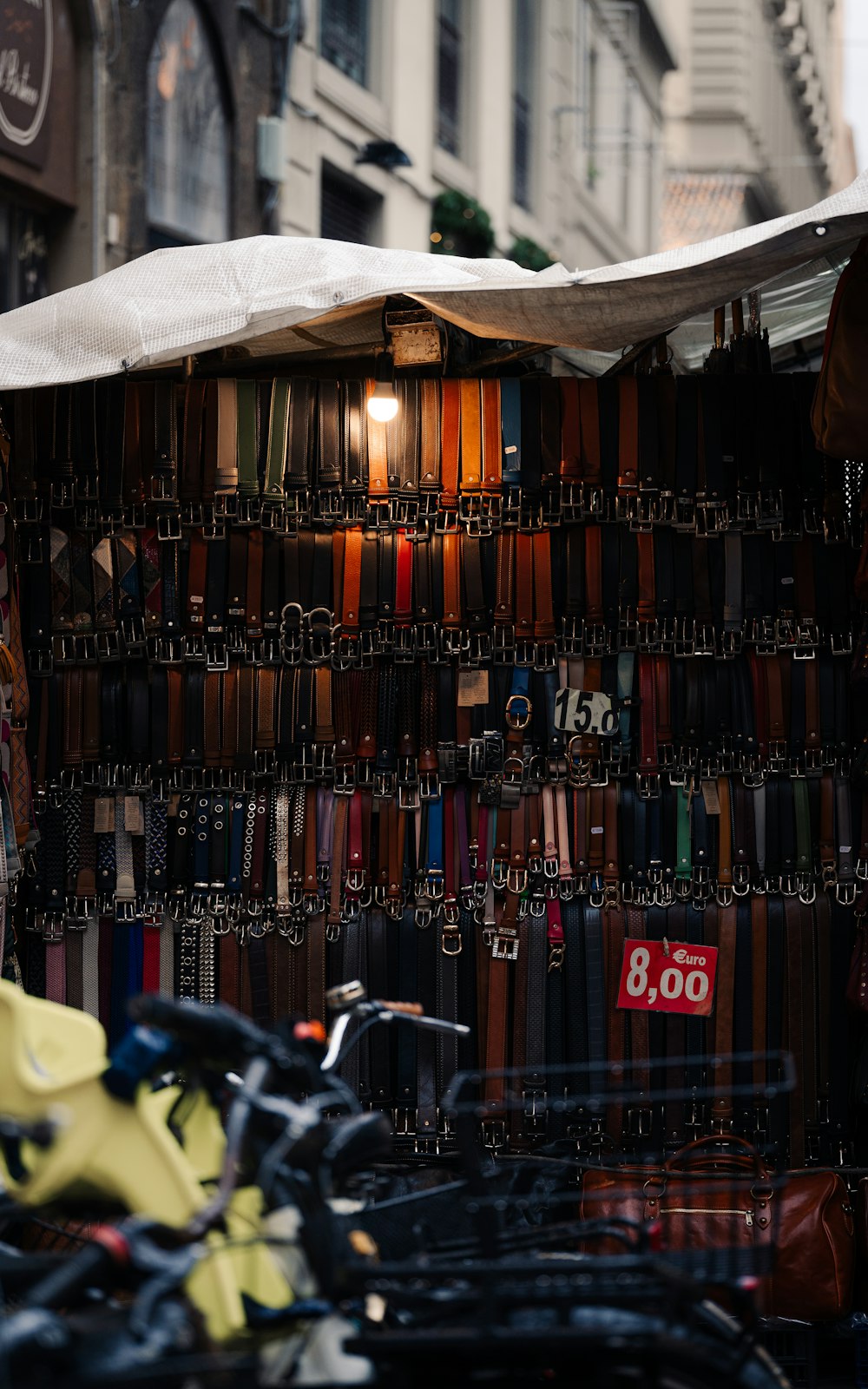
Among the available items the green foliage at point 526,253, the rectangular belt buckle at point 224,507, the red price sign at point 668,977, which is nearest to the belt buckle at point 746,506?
the red price sign at point 668,977

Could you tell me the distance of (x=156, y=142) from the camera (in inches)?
425

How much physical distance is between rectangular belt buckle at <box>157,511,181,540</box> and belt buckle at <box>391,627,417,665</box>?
83 cm

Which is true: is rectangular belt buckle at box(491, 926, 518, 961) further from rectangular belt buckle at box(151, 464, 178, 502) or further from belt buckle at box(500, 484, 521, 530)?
rectangular belt buckle at box(151, 464, 178, 502)

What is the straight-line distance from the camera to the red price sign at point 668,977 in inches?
206

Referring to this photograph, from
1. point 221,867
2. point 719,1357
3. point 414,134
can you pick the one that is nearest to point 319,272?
point 221,867

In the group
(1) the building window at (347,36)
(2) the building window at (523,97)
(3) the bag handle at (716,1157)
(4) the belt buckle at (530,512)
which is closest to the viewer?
(3) the bag handle at (716,1157)

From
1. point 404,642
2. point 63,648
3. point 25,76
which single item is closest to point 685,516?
point 404,642

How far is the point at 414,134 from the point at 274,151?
3.65 metres

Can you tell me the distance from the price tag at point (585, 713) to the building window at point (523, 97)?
1494 centimetres

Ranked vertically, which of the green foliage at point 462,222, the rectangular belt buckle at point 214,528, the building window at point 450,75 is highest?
the building window at point 450,75

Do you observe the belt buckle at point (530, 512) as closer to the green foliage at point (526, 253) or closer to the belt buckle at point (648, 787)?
the belt buckle at point (648, 787)

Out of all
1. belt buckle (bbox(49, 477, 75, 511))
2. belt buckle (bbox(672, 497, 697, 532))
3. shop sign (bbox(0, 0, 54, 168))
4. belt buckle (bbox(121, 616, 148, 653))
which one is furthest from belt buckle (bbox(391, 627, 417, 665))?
shop sign (bbox(0, 0, 54, 168))

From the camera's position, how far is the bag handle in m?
4.41

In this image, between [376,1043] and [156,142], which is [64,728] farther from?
[156,142]
